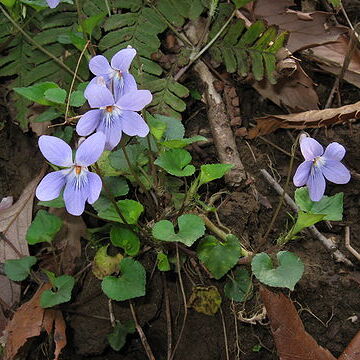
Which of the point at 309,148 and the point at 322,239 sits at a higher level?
the point at 309,148

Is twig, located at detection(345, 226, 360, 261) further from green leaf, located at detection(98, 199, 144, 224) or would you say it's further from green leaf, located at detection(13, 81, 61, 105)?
green leaf, located at detection(13, 81, 61, 105)

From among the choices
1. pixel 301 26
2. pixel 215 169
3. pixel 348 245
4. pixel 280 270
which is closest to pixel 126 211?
pixel 215 169

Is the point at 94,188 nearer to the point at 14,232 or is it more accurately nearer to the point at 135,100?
the point at 135,100

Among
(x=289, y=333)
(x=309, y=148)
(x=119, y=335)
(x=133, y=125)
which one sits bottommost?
(x=119, y=335)

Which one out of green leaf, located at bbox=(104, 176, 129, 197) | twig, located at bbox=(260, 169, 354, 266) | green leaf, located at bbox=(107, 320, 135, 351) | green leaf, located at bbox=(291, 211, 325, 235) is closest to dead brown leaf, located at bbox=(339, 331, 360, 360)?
twig, located at bbox=(260, 169, 354, 266)

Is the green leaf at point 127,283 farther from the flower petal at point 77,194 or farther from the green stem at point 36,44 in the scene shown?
the green stem at point 36,44

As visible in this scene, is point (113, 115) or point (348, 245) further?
point (348, 245)

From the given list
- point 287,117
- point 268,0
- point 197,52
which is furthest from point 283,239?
point 268,0

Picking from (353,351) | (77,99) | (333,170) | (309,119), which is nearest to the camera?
(333,170)
